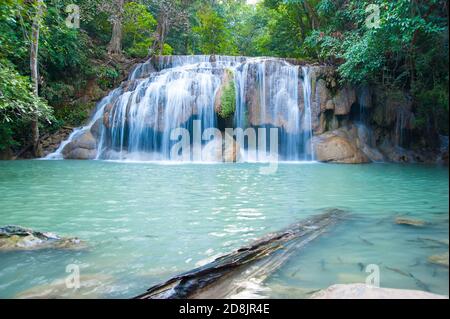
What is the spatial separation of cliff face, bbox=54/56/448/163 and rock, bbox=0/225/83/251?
1252cm

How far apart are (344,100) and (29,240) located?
15441mm

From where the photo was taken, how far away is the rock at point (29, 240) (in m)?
3.55

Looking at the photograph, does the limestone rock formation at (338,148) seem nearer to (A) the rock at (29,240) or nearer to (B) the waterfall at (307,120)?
(B) the waterfall at (307,120)

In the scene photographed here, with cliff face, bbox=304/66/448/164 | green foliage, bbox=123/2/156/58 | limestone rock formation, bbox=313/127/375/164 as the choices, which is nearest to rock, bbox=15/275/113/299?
limestone rock formation, bbox=313/127/375/164

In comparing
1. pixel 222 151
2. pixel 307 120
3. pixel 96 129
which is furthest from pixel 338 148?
pixel 96 129

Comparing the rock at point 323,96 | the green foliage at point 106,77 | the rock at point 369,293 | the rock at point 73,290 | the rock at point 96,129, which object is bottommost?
the rock at point 73,290

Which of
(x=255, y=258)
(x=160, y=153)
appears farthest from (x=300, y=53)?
(x=255, y=258)

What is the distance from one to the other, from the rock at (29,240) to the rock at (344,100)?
585 inches

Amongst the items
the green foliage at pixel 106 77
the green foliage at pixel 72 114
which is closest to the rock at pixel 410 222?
the green foliage at pixel 72 114

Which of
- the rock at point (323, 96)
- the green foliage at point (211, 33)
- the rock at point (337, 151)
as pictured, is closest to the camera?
the rock at point (337, 151)

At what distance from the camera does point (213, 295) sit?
2.27m

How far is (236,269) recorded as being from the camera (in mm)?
2727

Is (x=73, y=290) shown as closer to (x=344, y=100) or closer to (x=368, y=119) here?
(x=344, y=100)

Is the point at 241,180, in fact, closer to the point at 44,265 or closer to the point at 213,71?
the point at 44,265
